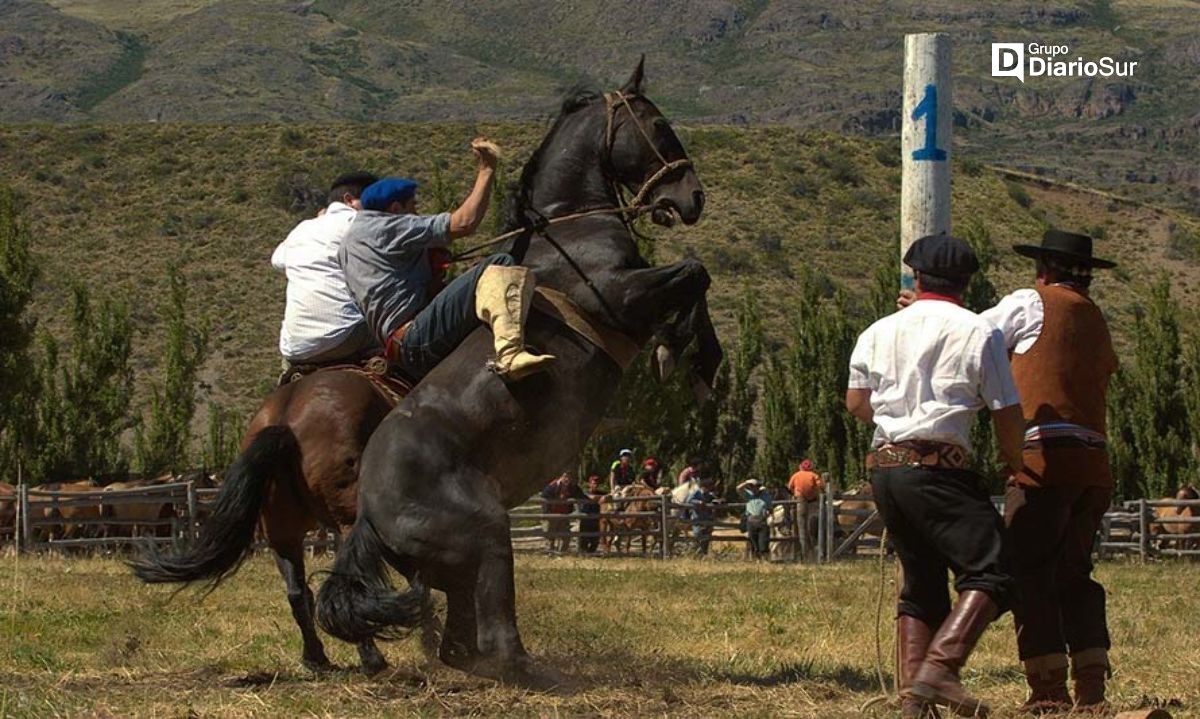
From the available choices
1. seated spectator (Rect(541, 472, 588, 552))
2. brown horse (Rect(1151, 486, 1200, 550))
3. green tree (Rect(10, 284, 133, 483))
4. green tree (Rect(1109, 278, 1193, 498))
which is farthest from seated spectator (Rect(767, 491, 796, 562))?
green tree (Rect(10, 284, 133, 483))

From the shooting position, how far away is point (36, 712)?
24.0 ft

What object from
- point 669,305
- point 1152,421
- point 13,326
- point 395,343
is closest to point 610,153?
point 669,305

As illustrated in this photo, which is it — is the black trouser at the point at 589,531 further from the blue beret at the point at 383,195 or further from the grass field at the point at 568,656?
the blue beret at the point at 383,195

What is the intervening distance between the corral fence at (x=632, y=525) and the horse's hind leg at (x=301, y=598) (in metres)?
14.1

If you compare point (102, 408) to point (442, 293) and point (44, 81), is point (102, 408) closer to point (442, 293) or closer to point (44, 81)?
point (442, 293)

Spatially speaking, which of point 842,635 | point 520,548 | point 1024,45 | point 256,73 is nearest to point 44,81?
point 256,73

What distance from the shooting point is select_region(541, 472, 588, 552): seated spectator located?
2728 cm

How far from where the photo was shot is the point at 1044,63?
17688cm

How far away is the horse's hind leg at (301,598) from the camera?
9.58 meters

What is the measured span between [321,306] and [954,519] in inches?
140

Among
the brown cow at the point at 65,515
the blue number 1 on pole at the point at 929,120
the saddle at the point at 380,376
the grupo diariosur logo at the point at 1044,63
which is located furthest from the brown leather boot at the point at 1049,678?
the grupo diariosur logo at the point at 1044,63

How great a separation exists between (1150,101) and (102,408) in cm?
13859

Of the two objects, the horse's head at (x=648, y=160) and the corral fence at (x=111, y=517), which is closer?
the horse's head at (x=648, y=160)

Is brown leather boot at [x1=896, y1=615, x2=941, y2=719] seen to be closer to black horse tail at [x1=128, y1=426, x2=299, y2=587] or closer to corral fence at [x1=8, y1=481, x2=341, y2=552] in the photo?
black horse tail at [x1=128, y1=426, x2=299, y2=587]
